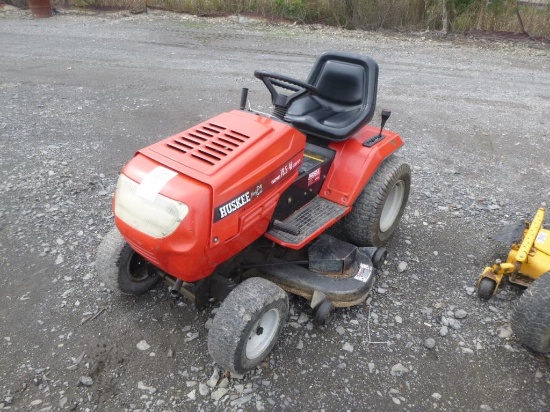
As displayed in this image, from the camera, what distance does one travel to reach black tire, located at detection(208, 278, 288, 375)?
2176 mm

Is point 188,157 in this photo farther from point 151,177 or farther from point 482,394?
point 482,394

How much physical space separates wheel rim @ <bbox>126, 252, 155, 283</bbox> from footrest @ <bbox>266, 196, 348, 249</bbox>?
0.85 metres

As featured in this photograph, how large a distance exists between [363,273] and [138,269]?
1.43 m

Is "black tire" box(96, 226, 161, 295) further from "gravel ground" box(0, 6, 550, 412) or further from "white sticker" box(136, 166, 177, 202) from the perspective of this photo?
"white sticker" box(136, 166, 177, 202)

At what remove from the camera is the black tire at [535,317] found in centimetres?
234

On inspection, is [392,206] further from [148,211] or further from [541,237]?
[148,211]

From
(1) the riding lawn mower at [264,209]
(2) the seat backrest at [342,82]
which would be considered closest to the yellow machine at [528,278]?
(1) the riding lawn mower at [264,209]

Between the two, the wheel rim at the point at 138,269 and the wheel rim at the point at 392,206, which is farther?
the wheel rim at the point at 392,206

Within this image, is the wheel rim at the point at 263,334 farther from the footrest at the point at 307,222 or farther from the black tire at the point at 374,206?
the black tire at the point at 374,206

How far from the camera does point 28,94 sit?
21.1 ft

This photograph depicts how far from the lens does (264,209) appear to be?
248 cm

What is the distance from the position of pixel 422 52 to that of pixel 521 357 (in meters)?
7.39

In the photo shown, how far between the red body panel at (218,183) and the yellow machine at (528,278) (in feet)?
4.73

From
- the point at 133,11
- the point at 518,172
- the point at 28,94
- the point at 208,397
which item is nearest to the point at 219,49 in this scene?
the point at 28,94
